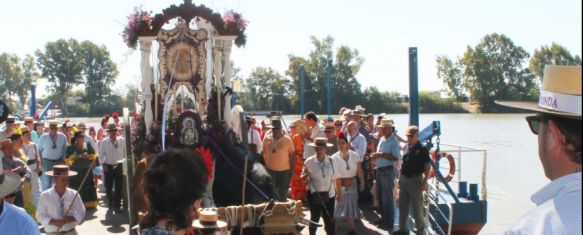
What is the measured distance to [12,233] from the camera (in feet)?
11.0

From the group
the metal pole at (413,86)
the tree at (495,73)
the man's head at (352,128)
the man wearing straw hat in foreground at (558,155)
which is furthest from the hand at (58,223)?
the tree at (495,73)

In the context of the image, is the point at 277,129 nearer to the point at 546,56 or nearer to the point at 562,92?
the point at 562,92

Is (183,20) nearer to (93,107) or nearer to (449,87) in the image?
(93,107)

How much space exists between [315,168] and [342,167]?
25.0 inches

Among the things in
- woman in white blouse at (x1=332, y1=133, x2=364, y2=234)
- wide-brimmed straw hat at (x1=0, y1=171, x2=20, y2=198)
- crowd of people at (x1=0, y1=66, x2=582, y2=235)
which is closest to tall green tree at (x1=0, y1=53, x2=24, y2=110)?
crowd of people at (x1=0, y1=66, x2=582, y2=235)

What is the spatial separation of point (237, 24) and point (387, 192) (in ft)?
10.5

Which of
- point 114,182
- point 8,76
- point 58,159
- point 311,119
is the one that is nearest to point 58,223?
point 114,182

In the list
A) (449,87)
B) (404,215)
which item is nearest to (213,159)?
(404,215)

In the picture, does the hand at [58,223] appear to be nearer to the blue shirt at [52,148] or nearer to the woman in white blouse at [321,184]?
the woman in white blouse at [321,184]

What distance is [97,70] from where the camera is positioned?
254ft

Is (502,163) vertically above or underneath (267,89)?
underneath

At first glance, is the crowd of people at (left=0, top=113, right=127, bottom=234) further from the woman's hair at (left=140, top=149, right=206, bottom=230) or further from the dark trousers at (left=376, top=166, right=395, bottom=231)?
the woman's hair at (left=140, top=149, right=206, bottom=230)

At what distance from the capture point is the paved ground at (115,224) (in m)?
9.26

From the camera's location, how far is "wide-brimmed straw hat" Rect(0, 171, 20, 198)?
10.7ft
